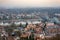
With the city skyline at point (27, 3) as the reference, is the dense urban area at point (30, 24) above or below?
below

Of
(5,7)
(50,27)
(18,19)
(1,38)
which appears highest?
(5,7)

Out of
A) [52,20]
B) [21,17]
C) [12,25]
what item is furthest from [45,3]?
[12,25]

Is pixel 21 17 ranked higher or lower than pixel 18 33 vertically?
higher

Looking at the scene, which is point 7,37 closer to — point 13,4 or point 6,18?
point 6,18

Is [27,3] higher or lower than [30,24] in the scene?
higher

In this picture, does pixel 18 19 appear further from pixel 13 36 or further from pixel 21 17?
pixel 13 36

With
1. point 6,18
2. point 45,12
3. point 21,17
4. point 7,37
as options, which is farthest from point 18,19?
point 45,12

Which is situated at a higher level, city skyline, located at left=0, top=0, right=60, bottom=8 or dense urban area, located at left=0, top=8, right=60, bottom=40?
city skyline, located at left=0, top=0, right=60, bottom=8
